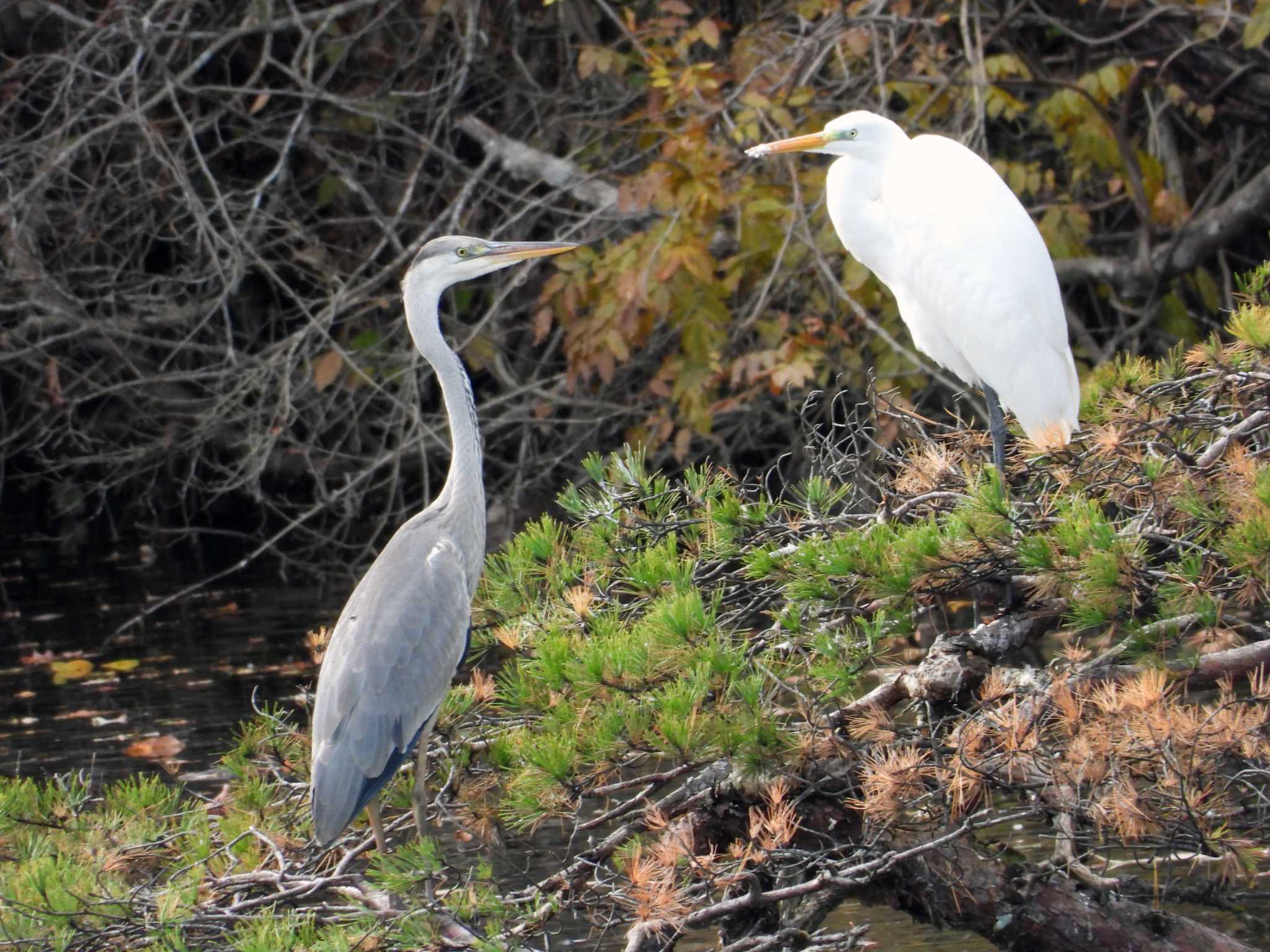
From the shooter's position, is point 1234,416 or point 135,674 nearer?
point 1234,416

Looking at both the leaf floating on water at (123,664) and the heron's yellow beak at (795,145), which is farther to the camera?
the leaf floating on water at (123,664)

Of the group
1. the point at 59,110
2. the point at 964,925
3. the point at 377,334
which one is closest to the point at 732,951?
the point at 964,925

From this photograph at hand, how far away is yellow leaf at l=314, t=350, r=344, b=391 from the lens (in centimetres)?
745

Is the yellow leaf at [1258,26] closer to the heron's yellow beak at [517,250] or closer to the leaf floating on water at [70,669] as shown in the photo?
the heron's yellow beak at [517,250]

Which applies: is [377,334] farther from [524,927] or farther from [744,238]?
A: [524,927]

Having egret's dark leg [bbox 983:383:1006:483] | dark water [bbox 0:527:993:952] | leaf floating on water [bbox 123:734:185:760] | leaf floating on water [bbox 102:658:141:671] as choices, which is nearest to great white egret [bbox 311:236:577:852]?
dark water [bbox 0:527:993:952]

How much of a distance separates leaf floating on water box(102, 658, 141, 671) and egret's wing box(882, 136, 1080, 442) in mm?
3975

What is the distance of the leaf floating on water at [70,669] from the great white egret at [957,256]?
3.90 meters

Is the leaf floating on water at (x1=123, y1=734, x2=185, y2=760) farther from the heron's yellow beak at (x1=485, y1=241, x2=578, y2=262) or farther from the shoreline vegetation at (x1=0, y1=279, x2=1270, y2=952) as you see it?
the heron's yellow beak at (x1=485, y1=241, x2=578, y2=262)

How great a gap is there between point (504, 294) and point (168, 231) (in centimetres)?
286

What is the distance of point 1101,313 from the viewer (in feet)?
26.4

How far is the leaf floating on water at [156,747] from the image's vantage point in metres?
5.70

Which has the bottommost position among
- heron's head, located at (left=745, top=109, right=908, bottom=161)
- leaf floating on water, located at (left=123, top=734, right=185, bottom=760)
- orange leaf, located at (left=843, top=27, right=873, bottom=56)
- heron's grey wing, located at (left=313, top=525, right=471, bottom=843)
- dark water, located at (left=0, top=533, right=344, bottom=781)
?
dark water, located at (left=0, top=533, right=344, bottom=781)

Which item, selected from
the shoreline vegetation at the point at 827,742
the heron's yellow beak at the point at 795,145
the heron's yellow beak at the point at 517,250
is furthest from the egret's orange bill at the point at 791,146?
the shoreline vegetation at the point at 827,742
